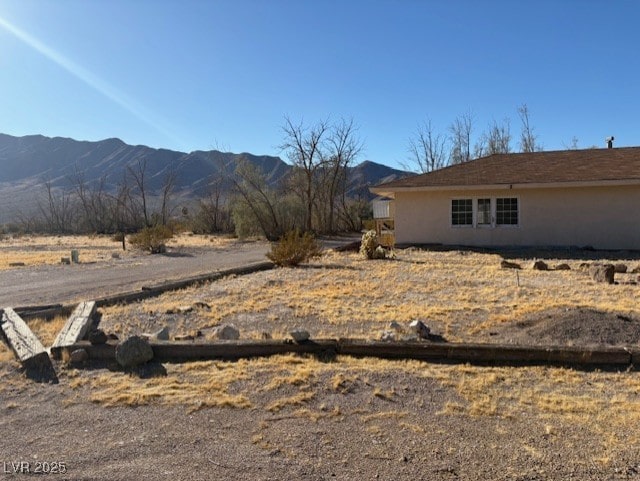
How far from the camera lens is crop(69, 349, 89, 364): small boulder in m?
5.01

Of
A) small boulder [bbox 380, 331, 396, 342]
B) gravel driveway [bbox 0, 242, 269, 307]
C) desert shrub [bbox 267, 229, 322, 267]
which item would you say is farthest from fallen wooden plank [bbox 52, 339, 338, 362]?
desert shrub [bbox 267, 229, 322, 267]

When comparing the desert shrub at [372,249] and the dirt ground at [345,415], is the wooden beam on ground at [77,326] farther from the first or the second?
the desert shrub at [372,249]

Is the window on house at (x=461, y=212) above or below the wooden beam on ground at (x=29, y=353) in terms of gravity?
above

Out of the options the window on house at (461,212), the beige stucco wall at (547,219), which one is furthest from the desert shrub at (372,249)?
the window on house at (461,212)

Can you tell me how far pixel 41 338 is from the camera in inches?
240

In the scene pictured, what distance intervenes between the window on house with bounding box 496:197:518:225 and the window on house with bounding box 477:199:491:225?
0.97 ft

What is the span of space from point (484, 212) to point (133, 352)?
1483cm

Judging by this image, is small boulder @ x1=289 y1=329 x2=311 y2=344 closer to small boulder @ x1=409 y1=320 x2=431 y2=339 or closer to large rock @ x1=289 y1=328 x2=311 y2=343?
large rock @ x1=289 y1=328 x2=311 y2=343

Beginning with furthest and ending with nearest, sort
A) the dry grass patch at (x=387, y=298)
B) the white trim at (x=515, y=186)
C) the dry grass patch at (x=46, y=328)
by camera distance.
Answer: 1. the white trim at (x=515, y=186)
2. the dry grass patch at (x=387, y=298)
3. the dry grass patch at (x=46, y=328)

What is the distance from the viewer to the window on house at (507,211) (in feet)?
56.3

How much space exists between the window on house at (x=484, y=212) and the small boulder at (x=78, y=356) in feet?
48.8

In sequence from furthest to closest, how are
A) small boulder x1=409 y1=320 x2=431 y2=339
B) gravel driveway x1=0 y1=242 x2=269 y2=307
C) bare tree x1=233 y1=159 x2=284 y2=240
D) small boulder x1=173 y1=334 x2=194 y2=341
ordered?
bare tree x1=233 y1=159 x2=284 y2=240
gravel driveway x1=0 y1=242 x2=269 y2=307
small boulder x1=173 y1=334 x2=194 y2=341
small boulder x1=409 y1=320 x2=431 y2=339

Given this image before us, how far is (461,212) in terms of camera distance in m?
17.8

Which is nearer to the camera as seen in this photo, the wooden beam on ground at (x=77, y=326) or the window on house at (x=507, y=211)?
the wooden beam on ground at (x=77, y=326)
